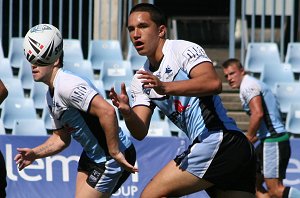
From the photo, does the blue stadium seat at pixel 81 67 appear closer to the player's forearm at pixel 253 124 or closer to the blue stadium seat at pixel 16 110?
the blue stadium seat at pixel 16 110

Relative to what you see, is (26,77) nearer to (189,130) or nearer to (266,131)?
(266,131)

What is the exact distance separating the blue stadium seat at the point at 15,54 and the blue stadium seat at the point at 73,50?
2.20 feet

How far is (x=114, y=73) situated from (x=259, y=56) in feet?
7.58

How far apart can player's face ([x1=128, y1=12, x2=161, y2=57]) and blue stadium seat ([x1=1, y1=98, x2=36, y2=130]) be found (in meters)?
6.15

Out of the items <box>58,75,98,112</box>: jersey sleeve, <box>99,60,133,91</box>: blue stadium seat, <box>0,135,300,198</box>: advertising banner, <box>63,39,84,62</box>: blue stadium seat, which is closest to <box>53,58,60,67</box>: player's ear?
<box>58,75,98,112</box>: jersey sleeve

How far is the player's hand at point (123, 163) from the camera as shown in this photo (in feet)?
21.5

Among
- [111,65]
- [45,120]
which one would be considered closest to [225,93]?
[111,65]

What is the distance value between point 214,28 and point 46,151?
35.8 feet

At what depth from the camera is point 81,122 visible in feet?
22.9

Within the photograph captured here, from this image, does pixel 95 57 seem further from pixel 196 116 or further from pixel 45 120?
pixel 196 116

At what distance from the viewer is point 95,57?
1397 cm

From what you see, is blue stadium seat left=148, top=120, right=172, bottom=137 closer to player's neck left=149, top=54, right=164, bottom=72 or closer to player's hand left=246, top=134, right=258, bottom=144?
player's hand left=246, top=134, right=258, bottom=144

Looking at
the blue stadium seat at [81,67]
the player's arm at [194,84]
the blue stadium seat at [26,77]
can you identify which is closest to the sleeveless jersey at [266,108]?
the blue stadium seat at [81,67]

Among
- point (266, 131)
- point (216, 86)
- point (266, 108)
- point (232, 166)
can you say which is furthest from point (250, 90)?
point (216, 86)
